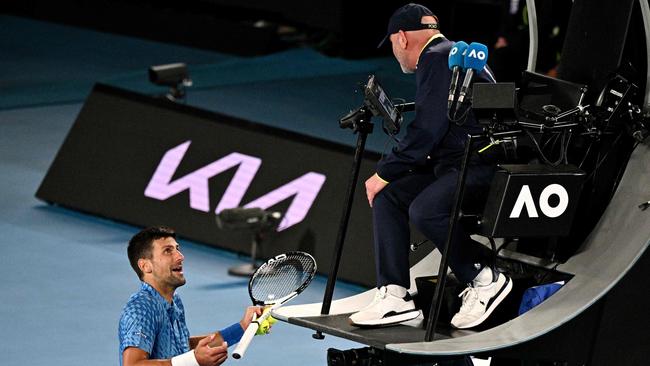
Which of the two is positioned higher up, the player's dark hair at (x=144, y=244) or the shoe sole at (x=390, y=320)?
the player's dark hair at (x=144, y=244)

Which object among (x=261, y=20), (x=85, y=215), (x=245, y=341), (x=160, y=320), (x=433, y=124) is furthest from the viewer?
(x=261, y=20)

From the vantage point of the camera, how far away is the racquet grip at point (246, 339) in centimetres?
697

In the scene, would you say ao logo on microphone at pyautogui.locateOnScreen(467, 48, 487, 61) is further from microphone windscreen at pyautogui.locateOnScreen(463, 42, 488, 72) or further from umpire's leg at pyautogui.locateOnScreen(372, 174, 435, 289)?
umpire's leg at pyautogui.locateOnScreen(372, 174, 435, 289)

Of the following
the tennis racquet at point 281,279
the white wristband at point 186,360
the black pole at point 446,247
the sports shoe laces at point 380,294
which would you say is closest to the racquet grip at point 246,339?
the tennis racquet at point 281,279

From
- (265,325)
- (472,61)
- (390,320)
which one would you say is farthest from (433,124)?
(265,325)

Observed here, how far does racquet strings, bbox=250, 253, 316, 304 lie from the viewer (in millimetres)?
7613

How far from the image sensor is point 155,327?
299 inches

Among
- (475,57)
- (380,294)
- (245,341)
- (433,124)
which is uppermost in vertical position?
(475,57)

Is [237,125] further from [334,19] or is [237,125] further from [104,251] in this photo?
[334,19]

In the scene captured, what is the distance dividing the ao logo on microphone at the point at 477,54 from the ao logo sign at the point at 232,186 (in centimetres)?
535

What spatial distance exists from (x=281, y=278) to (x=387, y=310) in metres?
0.58

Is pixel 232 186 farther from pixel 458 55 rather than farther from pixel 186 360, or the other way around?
pixel 458 55

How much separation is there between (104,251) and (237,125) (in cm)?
151

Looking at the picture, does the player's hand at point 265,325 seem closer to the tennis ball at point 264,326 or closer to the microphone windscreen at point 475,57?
the tennis ball at point 264,326
